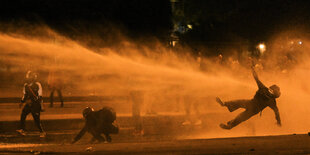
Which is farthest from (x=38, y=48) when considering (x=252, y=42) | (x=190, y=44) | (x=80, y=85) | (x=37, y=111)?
(x=252, y=42)

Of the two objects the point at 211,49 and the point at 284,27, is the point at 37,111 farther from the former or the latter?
the point at 284,27

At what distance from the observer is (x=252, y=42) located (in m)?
32.1

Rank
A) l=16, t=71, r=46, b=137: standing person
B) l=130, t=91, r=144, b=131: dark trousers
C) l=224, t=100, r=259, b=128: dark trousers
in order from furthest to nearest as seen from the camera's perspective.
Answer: l=130, t=91, r=144, b=131: dark trousers
l=16, t=71, r=46, b=137: standing person
l=224, t=100, r=259, b=128: dark trousers

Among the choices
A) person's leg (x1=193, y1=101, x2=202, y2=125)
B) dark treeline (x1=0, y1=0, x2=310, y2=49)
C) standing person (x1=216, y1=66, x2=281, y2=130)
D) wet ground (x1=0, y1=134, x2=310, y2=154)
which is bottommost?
wet ground (x1=0, y1=134, x2=310, y2=154)

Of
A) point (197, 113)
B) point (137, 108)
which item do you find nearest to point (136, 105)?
point (137, 108)

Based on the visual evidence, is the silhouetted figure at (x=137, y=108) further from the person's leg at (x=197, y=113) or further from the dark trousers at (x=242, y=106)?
the dark trousers at (x=242, y=106)

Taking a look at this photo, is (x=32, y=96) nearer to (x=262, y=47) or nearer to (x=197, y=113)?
(x=197, y=113)

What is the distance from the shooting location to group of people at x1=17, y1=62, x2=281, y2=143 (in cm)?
784

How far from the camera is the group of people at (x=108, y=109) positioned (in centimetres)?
784

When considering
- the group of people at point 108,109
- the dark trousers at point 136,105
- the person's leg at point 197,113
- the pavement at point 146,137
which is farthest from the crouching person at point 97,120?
the person's leg at point 197,113

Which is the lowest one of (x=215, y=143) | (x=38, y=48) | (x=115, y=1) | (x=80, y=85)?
(x=215, y=143)

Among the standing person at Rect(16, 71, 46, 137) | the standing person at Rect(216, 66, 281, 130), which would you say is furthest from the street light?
the standing person at Rect(16, 71, 46, 137)

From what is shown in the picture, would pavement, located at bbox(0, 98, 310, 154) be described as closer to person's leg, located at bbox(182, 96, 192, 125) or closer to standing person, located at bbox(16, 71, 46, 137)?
person's leg, located at bbox(182, 96, 192, 125)

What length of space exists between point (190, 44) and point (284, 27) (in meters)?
6.16
